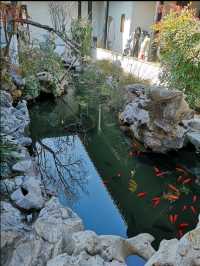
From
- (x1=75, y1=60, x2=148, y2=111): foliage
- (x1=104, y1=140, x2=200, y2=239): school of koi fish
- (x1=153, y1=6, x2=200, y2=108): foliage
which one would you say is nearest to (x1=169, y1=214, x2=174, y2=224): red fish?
(x1=104, y1=140, x2=200, y2=239): school of koi fish

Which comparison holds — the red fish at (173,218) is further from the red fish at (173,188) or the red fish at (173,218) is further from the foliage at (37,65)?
the foliage at (37,65)

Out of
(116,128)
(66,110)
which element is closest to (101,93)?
(66,110)

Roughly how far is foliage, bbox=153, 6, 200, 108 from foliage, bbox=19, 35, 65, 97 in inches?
122

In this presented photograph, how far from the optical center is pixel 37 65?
25.8ft

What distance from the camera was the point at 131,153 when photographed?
526 centimetres

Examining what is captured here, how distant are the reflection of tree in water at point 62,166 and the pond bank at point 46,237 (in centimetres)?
65

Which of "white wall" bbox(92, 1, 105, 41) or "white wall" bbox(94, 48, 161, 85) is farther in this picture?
"white wall" bbox(92, 1, 105, 41)

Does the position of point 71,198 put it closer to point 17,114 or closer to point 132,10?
point 17,114

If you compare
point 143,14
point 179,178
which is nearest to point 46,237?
point 179,178

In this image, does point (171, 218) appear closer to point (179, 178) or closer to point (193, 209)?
point (193, 209)

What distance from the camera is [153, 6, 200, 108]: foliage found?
5.79 meters

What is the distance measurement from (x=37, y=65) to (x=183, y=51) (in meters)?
4.03

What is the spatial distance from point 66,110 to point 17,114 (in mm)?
1941

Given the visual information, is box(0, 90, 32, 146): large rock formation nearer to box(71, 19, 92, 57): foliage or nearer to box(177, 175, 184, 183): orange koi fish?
box(177, 175, 184, 183): orange koi fish
